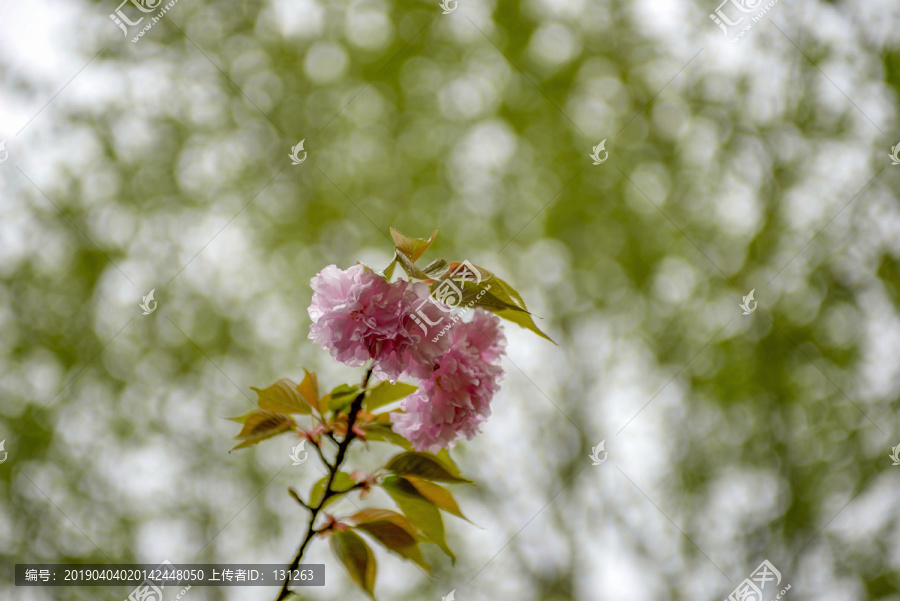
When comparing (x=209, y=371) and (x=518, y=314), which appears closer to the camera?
(x=518, y=314)

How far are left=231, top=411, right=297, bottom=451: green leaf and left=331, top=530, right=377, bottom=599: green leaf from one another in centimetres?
17

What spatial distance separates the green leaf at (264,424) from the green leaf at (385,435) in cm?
11

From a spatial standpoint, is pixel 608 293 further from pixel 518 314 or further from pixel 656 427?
pixel 518 314

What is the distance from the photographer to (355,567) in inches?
33.5

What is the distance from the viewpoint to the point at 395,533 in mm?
856

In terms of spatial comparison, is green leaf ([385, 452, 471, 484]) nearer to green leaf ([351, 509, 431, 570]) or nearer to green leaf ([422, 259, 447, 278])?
green leaf ([351, 509, 431, 570])

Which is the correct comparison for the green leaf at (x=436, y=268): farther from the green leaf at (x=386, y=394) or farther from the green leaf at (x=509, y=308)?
the green leaf at (x=386, y=394)

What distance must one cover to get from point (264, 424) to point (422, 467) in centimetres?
23

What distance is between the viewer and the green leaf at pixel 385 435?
2.98 feet

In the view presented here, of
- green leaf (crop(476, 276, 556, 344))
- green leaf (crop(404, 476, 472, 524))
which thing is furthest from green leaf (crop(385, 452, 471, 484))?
green leaf (crop(476, 276, 556, 344))

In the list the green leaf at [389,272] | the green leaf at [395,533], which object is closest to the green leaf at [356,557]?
the green leaf at [395,533]

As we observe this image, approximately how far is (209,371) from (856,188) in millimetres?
4798

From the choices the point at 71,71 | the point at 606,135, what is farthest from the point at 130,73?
the point at 606,135

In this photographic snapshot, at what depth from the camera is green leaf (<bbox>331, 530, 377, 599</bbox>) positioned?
85cm
